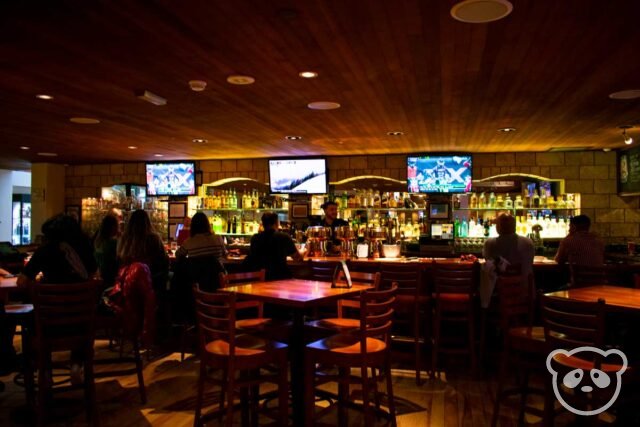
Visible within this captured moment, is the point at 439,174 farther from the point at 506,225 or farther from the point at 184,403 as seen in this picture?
the point at 184,403

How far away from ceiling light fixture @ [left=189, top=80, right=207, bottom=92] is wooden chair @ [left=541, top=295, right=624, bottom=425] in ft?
10.5

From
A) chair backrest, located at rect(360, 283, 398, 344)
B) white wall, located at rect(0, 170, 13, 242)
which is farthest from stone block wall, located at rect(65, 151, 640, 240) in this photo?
white wall, located at rect(0, 170, 13, 242)

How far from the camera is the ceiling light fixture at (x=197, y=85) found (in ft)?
15.2

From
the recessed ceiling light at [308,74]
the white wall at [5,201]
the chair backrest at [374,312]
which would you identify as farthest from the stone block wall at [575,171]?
the white wall at [5,201]

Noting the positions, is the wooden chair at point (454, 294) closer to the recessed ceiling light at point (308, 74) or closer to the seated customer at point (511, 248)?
the seated customer at point (511, 248)

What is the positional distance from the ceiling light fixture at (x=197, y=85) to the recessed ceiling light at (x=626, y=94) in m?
3.72

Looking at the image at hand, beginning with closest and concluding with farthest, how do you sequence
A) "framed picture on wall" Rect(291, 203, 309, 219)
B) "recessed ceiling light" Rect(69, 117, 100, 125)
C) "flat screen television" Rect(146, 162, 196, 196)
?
"recessed ceiling light" Rect(69, 117, 100, 125) < "framed picture on wall" Rect(291, 203, 309, 219) < "flat screen television" Rect(146, 162, 196, 196)

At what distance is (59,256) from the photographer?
164 inches

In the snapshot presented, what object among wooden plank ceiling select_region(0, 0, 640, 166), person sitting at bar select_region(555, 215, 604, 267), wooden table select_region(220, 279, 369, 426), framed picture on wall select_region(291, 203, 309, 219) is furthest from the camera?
framed picture on wall select_region(291, 203, 309, 219)

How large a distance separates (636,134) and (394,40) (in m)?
5.25

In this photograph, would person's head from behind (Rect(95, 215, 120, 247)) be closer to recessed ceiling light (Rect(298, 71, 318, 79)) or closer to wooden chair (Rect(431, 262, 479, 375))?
recessed ceiling light (Rect(298, 71, 318, 79))

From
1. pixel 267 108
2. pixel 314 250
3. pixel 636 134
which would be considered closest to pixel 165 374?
pixel 314 250

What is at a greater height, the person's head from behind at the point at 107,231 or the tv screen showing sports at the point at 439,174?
the tv screen showing sports at the point at 439,174

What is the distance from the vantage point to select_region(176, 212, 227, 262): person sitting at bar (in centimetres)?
552
